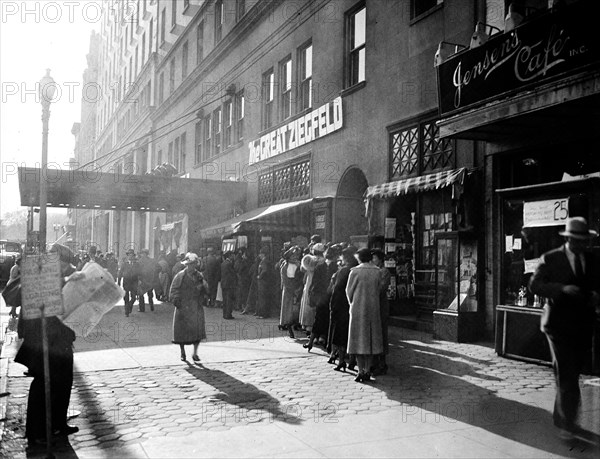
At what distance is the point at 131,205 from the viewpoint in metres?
25.6

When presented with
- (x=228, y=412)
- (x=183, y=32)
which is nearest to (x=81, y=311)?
(x=228, y=412)

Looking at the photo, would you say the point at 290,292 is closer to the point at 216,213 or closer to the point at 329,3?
the point at 329,3

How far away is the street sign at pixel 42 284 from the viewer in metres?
5.12

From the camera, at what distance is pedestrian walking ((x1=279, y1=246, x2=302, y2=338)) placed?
11914 millimetres

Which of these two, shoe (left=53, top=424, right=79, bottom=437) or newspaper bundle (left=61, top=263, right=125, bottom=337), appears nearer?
shoe (left=53, top=424, right=79, bottom=437)

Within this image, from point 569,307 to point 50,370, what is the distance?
4867 millimetres

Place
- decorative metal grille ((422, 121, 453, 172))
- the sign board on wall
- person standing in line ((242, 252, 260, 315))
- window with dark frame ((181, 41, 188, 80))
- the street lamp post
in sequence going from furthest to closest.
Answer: window with dark frame ((181, 41, 188, 80)) → the street lamp post → person standing in line ((242, 252, 260, 315)) → decorative metal grille ((422, 121, 453, 172)) → the sign board on wall

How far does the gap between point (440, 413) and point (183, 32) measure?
2833 cm

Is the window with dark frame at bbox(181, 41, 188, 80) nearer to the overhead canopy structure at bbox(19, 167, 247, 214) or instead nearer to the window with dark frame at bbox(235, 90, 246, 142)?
the window with dark frame at bbox(235, 90, 246, 142)

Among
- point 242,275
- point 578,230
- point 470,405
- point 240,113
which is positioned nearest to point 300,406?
point 470,405

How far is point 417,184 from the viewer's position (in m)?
11.8

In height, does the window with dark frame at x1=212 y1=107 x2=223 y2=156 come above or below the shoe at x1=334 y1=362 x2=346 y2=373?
above

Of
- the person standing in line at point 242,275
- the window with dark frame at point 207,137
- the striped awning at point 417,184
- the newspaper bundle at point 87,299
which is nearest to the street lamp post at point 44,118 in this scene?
the person standing in line at point 242,275

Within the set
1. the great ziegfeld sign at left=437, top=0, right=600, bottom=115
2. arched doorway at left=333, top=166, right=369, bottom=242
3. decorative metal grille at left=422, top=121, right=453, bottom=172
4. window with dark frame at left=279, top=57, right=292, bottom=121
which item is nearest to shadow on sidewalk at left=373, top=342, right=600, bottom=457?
the great ziegfeld sign at left=437, top=0, right=600, bottom=115
